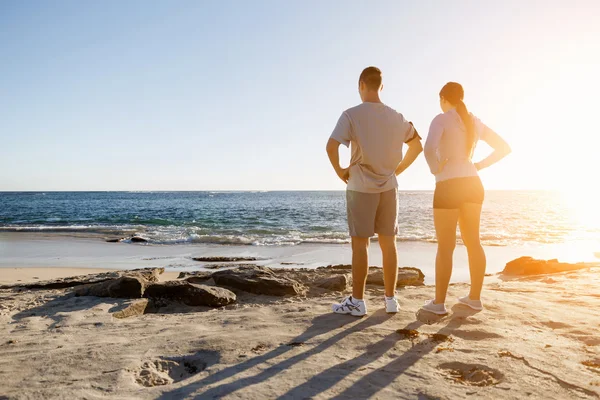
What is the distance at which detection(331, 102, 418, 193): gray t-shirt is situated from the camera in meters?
3.64

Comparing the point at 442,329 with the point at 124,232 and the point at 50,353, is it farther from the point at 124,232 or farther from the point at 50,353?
the point at 124,232

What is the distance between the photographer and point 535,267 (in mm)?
7492

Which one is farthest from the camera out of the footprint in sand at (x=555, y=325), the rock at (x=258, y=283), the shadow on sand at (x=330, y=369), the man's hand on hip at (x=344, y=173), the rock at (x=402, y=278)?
the rock at (x=402, y=278)

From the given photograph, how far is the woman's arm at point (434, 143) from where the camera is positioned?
3584 millimetres

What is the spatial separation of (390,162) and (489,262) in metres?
7.36

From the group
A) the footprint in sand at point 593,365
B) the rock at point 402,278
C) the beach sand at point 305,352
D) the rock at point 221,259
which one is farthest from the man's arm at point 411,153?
the rock at point 221,259

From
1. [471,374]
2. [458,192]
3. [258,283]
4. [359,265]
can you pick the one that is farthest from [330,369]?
[258,283]

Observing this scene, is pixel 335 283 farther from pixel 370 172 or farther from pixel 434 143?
pixel 434 143

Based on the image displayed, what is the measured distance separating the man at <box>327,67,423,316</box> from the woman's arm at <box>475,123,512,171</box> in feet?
2.15

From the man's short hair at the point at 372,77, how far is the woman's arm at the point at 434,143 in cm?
60

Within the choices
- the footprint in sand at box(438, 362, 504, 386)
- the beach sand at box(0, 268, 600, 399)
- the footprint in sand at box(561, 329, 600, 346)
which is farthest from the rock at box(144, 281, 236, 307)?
the footprint in sand at box(561, 329, 600, 346)

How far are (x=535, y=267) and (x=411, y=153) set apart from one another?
5.03 metres

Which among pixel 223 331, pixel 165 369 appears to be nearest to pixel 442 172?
pixel 223 331

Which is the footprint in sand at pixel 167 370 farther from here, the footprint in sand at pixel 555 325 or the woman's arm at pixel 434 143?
the footprint in sand at pixel 555 325
